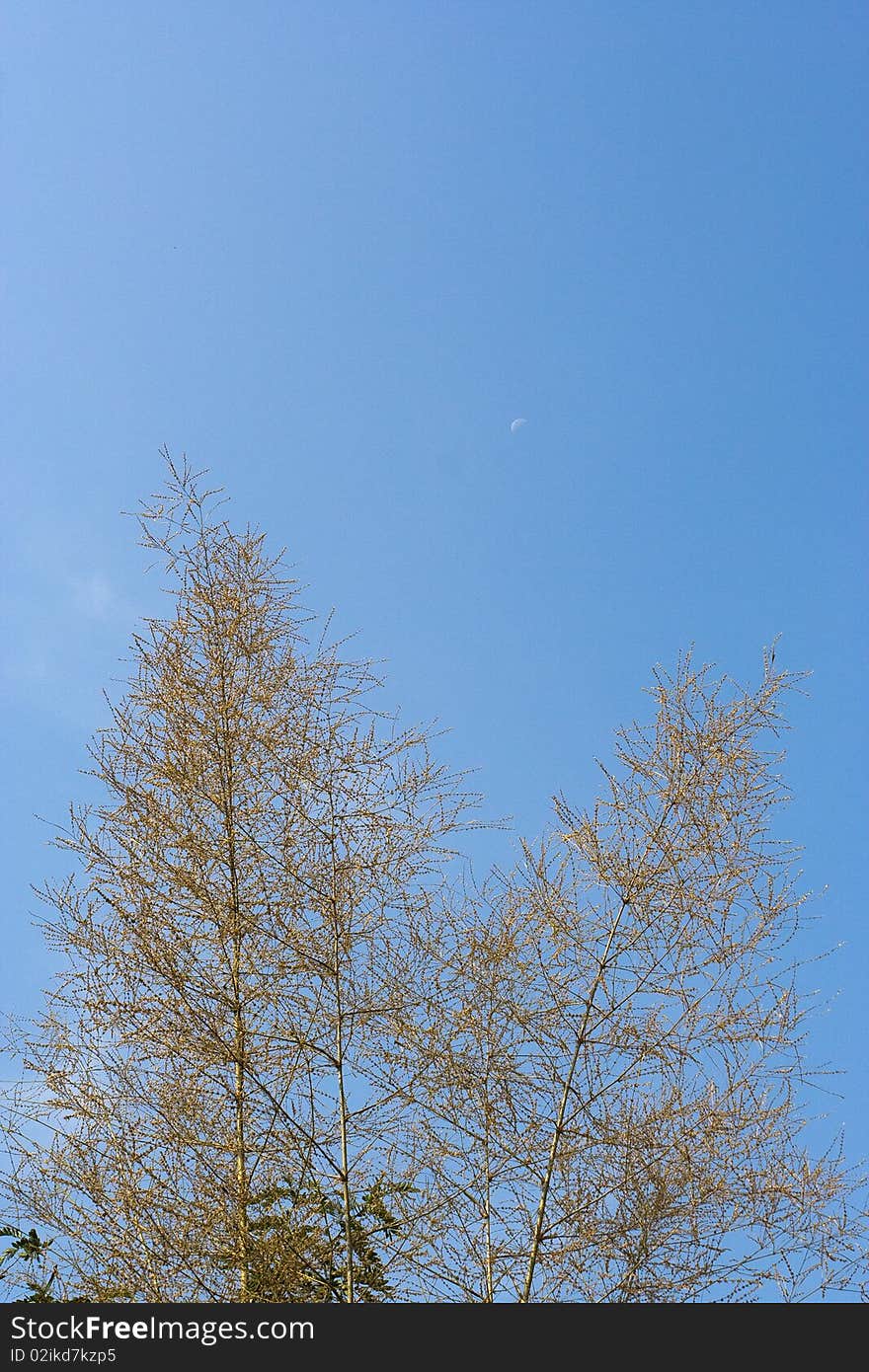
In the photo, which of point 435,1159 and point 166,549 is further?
point 166,549

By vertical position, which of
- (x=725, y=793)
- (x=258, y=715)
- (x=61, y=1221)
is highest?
(x=258, y=715)

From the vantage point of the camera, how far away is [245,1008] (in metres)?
4.85

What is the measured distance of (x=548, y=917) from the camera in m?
4.89

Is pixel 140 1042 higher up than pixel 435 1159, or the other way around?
pixel 140 1042

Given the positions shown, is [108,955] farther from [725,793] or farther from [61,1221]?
[725,793]

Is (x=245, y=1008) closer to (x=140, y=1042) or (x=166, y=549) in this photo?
(x=140, y=1042)
